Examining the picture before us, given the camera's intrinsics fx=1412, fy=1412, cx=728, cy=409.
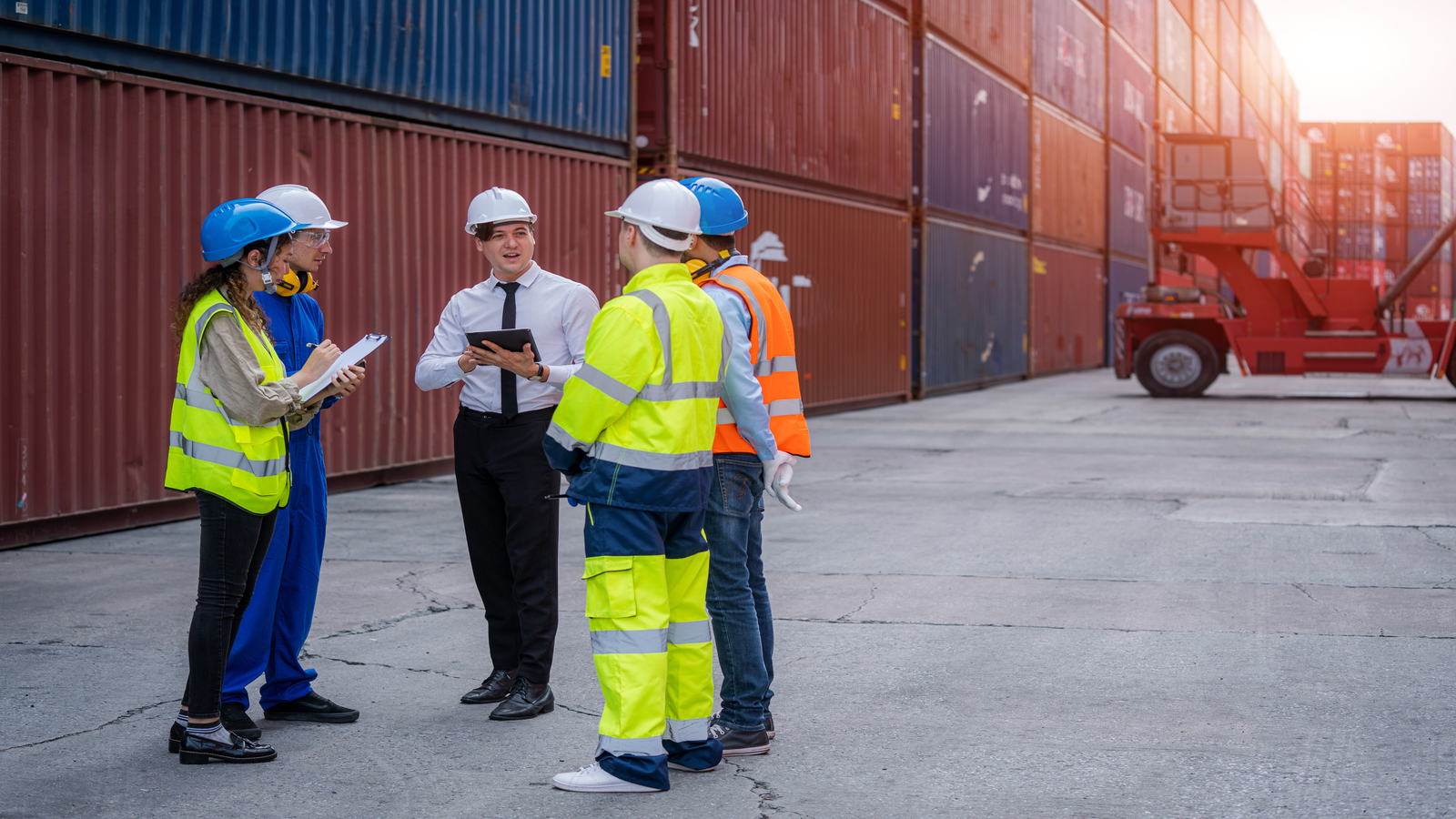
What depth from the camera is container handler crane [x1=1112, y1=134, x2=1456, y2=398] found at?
20.2 metres

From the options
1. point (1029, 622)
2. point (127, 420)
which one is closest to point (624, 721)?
point (1029, 622)

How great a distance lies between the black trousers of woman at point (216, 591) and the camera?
379cm

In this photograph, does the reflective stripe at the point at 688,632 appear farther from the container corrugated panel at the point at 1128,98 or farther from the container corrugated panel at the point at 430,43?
the container corrugated panel at the point at 1128,98

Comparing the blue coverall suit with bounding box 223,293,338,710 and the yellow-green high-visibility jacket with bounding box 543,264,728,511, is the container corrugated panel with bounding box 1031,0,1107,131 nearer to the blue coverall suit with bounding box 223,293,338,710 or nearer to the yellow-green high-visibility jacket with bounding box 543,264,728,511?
the blue coverall suit with bounding box 223,293,338,710

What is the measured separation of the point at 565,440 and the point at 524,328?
0.95m

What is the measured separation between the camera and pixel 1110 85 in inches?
1272

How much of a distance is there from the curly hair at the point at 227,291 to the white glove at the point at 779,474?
4.82 ft

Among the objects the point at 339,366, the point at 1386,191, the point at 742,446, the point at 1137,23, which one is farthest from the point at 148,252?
the point at 1386,191

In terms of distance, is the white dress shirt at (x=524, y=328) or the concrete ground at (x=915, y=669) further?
the white dress shirt at (x=524, y=328)

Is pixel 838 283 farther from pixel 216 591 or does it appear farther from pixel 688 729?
pixel 216 591

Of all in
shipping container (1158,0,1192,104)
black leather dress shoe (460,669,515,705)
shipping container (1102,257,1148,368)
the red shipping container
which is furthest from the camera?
shipping container (1158,0,1192,104)

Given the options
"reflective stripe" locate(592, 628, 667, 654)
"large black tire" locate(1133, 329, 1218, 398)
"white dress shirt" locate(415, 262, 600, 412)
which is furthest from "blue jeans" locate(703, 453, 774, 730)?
"large black tire" locate(1133, 329, 1218, 398)

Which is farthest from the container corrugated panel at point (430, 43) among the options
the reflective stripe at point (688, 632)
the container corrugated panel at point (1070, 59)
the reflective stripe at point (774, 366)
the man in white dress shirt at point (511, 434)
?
the container corrugated panel at point (1070, 59)

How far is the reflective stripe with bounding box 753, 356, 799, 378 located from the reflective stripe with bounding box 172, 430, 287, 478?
4.47 feet
